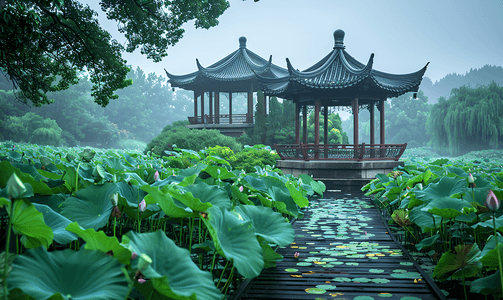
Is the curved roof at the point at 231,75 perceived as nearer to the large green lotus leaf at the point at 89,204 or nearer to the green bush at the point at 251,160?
the green bush at the point at 251,160

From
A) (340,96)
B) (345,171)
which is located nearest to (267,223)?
(345,171)

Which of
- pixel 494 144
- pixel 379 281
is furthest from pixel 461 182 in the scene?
pixel 494 144

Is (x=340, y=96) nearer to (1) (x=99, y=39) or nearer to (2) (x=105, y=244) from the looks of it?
(1) (x=99, y=39)

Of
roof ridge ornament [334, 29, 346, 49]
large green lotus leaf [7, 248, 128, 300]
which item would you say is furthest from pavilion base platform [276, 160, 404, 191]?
large green lotus leaf [7, 248, 128, 300]

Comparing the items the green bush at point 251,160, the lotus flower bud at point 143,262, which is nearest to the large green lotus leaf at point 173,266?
the lotus flower bud at point 143,262

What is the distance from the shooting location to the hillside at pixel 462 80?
5681cm

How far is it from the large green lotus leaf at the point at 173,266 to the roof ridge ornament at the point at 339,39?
33.1 feet

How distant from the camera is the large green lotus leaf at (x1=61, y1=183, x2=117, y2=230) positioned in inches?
65.1

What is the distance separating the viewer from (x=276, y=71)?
17.0 meters

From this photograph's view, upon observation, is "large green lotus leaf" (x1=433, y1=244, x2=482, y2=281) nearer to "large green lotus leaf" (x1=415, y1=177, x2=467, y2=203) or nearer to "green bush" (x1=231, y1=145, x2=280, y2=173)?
"large green lotus leaf" (x1=415, y1=177, x2=467, y2=203)

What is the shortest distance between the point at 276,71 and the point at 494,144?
12.0 meters

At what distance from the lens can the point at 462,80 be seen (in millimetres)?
64938

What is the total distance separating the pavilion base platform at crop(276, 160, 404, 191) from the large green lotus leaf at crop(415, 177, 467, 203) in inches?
213

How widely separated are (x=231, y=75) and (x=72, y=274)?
49.9 feet
